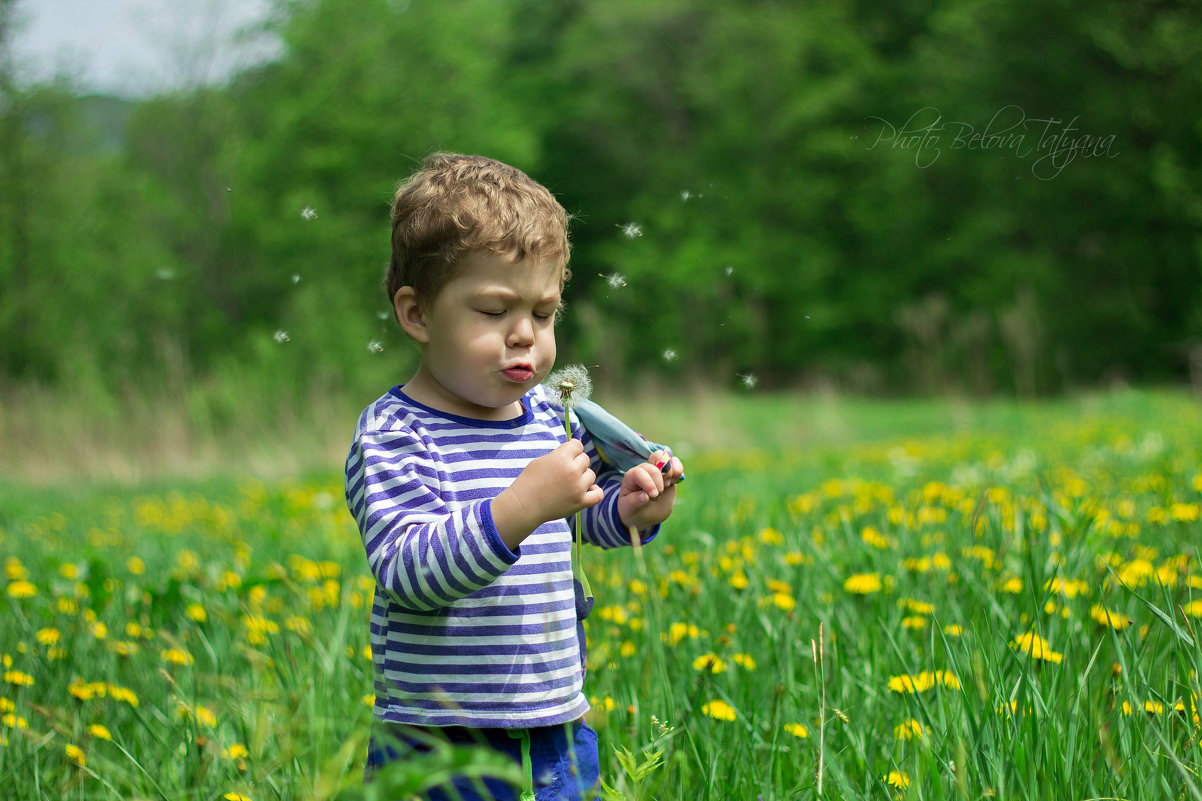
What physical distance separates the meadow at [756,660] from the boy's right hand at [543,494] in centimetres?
31

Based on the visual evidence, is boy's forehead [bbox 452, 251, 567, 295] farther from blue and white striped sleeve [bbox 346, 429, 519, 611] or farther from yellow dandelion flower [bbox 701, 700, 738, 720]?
yellow dandelion flower [bbox 701, 700, 738, 720]

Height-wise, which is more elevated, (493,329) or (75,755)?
(493,329)

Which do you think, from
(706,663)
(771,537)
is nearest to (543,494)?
(706,663)

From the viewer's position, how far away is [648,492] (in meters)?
1.50

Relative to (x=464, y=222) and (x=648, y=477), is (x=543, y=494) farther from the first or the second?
(x=464, y=222)

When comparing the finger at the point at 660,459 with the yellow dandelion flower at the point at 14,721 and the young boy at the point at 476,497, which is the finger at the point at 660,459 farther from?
the yellow dandelion flower at the point at 14,721

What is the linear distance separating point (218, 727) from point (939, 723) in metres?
1.29

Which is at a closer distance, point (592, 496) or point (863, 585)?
point (592, 496)

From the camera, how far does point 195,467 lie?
33.4 feet

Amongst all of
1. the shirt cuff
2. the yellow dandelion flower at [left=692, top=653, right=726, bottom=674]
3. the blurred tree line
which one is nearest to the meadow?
the yellow dandelion flower at [left=692, top=653, right=726, bottom=674]

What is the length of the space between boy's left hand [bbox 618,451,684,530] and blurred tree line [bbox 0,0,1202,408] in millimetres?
9691

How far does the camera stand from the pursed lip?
4.71 ft

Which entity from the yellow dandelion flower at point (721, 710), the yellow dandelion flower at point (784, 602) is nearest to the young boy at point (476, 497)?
the yellow dandelion flower at point (721, 710)

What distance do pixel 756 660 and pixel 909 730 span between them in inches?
24.3
